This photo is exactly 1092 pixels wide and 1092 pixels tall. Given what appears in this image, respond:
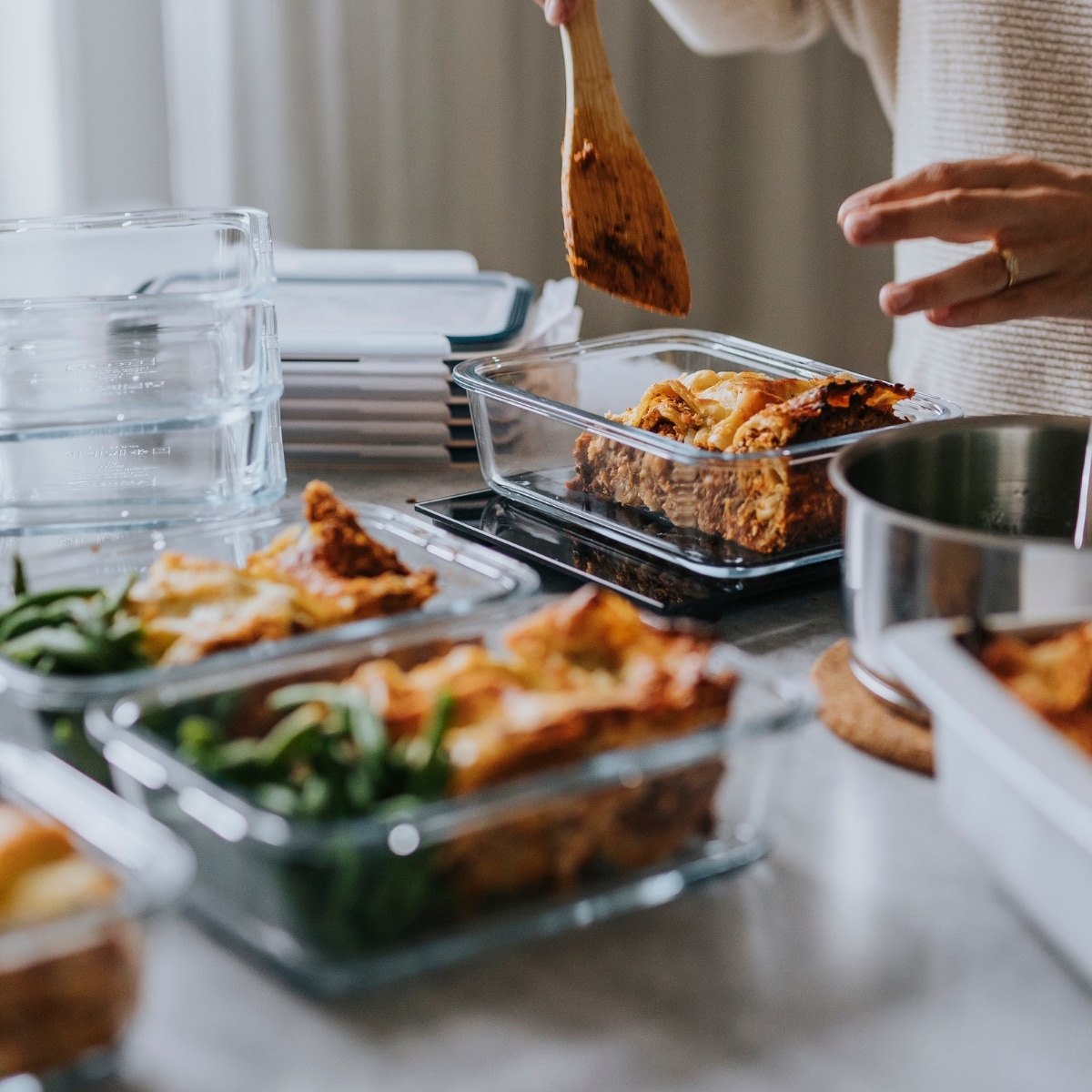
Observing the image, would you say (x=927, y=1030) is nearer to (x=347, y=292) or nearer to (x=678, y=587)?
(x=678, y=587)

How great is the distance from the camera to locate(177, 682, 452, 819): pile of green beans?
67 cm

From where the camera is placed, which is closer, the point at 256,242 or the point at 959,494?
the point at 959,494

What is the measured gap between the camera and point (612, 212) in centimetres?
132

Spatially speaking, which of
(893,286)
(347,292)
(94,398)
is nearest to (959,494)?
(893,286)

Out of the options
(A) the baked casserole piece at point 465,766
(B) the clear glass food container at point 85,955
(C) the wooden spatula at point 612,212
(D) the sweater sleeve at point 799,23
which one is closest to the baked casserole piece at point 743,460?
(C) the wooden spatula at point 612,212

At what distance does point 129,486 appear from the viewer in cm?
131

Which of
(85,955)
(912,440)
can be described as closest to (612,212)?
(912,440)

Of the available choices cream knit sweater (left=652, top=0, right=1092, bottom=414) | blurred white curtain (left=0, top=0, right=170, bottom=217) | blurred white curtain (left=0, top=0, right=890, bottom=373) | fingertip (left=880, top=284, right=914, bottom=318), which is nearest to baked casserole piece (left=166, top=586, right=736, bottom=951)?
fingertip (left=880, top=284, right=914, bottom=318)

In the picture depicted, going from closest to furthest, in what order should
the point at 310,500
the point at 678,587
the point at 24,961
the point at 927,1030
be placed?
the point at 24,961 → the point at 927,1030 → the point at 310,500 → the point at 678,587

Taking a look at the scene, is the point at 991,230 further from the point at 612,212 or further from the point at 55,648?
the point at 55,648

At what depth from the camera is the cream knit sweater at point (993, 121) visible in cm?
172

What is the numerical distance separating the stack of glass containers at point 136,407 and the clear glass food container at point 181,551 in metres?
0.05

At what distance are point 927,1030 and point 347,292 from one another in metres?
1.40

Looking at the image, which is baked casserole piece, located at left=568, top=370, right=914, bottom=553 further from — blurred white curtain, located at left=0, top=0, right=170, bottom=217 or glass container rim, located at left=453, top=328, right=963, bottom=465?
blurred white curtain, located at left=0, top=0, right=170, bottom=217
